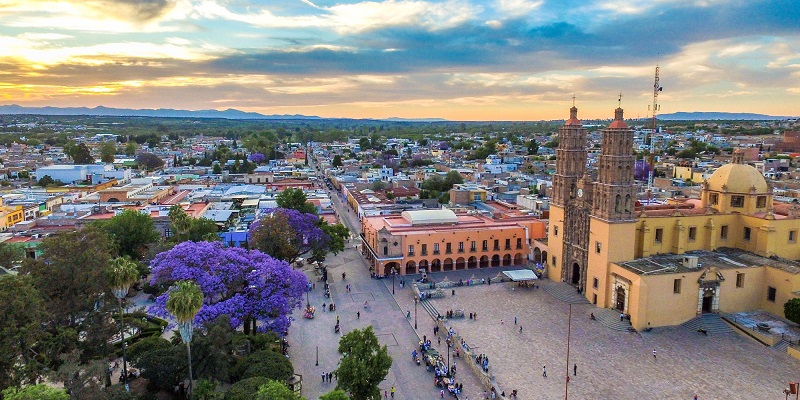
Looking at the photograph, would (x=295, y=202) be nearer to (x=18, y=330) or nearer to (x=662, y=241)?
(x=662, y=241)

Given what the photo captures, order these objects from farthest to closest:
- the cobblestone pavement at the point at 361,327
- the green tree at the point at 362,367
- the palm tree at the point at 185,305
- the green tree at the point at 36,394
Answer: the cobblestone pavement at the point at 361,327 → the green tree at the point at 362,367 → the palm tree at the point at 185,305 → the green tree at the point at 36,394

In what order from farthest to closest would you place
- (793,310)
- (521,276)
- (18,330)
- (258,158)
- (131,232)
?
(258,158) → (131,232) → (521,276) → (793,310) → (18,330)

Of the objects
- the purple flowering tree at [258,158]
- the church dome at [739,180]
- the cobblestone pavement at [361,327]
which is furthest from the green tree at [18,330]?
the purple flowering tree at [258,158]

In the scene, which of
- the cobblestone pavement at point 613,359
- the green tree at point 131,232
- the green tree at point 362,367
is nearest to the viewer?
the green tree at point 362,367

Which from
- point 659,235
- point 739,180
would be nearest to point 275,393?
point 659,235

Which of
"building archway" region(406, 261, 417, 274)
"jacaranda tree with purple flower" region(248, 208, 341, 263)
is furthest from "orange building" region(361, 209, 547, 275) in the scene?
"jacaranda tree with purple flower" region(248, 208, 341, 263)

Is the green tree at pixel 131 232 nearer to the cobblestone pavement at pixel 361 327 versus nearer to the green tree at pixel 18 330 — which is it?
the cobblestone pavement at pixel 361 327
